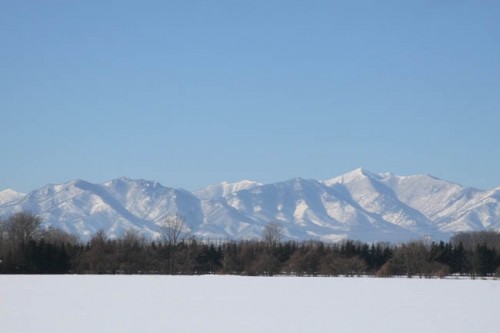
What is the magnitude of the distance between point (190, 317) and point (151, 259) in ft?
209

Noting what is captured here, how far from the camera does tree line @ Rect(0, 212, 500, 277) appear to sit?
89.9 meters

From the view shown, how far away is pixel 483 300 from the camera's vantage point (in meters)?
46.3

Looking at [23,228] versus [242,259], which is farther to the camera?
[23,228]

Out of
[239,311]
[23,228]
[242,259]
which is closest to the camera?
[239,311]

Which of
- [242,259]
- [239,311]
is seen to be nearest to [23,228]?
[242,259]

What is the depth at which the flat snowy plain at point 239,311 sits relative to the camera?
30109mm

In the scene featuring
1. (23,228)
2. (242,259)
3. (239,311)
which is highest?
(23,228)

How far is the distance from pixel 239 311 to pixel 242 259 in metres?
63.6

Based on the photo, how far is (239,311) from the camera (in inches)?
1468

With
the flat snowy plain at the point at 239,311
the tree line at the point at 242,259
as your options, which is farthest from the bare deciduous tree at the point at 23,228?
the flat snowy plain at the point at 239,311

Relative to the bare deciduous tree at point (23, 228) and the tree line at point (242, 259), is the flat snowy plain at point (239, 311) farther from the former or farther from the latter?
the bare deciduous tree at point (23, 228)

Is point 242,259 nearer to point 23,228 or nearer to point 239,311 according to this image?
point 23,228

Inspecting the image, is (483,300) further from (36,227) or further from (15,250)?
(36,227)

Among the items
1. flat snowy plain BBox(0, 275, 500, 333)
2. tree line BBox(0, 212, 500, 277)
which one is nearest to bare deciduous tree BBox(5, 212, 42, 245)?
tree line BBox(0, 212, 500, 277)
